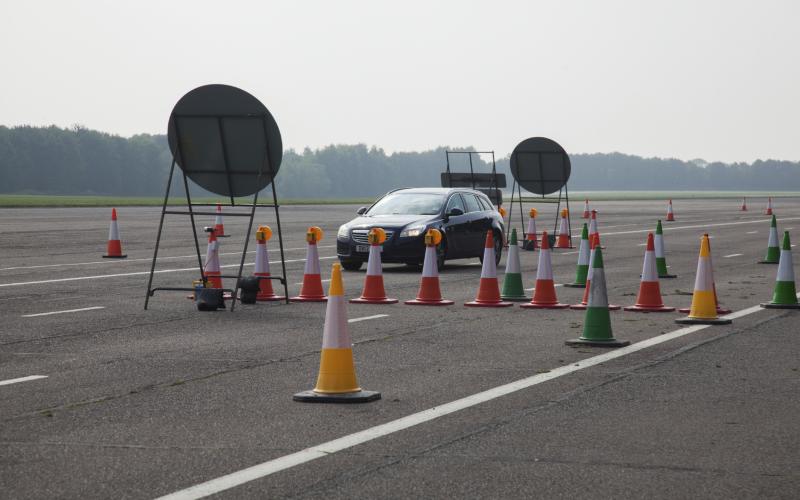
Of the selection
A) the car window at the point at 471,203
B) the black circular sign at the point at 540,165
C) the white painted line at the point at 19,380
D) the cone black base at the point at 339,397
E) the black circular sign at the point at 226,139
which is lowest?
the cone black base at the point at 339,397

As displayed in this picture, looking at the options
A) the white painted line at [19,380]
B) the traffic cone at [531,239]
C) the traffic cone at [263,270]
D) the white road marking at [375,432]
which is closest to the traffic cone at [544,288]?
the traffic cone at [263,270]

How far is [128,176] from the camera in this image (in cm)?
17775

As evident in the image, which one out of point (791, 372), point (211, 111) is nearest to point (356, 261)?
point (211, 111)

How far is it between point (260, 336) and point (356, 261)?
869 cm

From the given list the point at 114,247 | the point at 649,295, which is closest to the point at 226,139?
the point at 649,295

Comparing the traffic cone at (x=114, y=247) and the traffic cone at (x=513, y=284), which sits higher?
the traffic cone at (x=114, y=247)

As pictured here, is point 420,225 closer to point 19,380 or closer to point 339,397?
point 19,380

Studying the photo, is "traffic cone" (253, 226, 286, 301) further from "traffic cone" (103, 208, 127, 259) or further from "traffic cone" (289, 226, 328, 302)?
"traffic cone" (103, 208, 127, 259)

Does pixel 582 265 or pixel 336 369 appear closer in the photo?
pixel 336 369

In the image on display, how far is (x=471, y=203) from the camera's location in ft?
73.5

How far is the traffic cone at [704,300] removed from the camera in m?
12.8

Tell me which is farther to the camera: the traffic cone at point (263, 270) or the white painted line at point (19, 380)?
the traffic cone at point (263, 270)

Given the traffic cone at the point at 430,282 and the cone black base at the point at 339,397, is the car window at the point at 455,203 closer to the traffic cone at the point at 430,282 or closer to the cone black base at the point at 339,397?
the traffic cone at the point at 430,282

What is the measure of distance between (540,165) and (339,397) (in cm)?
2205
